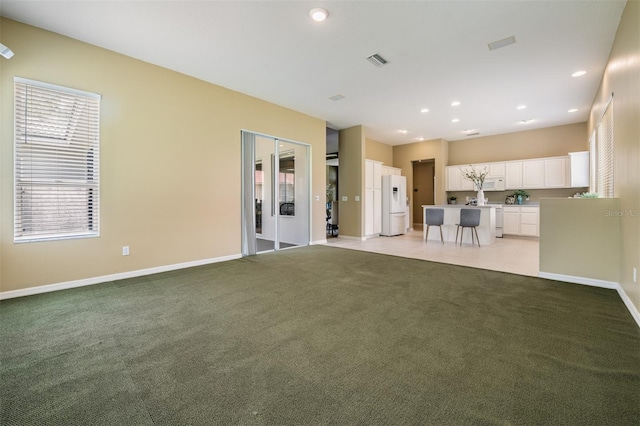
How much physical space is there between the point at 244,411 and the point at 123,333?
1.50 meters

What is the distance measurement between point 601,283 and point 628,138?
5.67 feet

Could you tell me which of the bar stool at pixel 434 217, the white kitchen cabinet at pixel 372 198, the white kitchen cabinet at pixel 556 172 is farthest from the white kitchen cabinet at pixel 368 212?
the white kitchen cabinet at pixel 556 172

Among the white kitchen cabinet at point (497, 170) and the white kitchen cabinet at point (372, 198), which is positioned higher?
the white kitchen cabinet at point (497, 170)

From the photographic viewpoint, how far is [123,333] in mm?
2260

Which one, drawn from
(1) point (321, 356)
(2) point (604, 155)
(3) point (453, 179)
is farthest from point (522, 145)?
(1) point (321, 356)

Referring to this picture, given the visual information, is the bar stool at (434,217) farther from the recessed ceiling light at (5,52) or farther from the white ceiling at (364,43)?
the recessed ceiling light at (5,52)

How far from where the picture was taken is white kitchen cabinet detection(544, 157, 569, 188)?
23.6 ft

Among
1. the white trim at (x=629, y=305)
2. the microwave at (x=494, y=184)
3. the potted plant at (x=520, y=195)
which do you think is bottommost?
the white trim at (x=629, y=305)

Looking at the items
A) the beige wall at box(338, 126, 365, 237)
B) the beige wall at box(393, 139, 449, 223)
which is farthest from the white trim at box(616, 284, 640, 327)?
the beige wall at box(393, 139, 449, 223)

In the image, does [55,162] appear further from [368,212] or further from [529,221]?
[529,221]

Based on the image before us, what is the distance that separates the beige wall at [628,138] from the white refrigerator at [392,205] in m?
5.12

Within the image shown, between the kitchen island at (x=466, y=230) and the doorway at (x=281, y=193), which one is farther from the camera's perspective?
the kitchen island at (x=466, y=230)

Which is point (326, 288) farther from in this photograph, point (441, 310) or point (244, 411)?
point (244, 411)

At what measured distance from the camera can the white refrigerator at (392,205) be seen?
8375 millimetres
